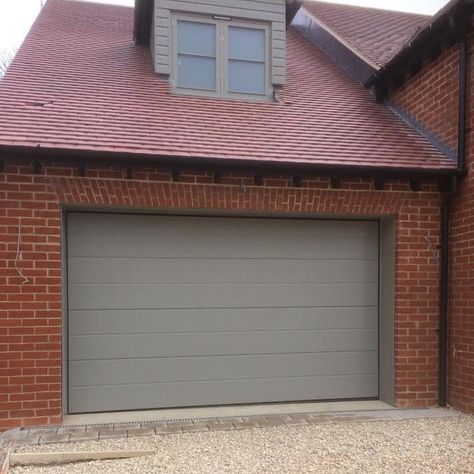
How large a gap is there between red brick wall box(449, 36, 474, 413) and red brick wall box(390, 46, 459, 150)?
24 centimetres

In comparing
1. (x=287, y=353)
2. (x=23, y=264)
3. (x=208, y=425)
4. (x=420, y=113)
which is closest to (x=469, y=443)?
(x=287, y=353)

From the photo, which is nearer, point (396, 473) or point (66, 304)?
point (396, 473)

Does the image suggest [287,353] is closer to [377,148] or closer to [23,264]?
[377,148]

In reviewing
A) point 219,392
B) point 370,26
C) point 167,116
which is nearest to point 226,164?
point 167,116

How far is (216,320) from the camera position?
18.3 ft

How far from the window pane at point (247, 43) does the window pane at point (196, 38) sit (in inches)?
10.7

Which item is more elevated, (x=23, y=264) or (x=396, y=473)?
(x=23, y=264)

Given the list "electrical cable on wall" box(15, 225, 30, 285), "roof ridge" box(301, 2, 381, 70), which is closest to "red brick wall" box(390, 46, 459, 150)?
"roof ridge" box(301, 2, 381, 70)

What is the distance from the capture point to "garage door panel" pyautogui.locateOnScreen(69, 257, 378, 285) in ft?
17.3

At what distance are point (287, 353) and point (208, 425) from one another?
1.32 m

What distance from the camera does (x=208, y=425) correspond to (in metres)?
4.92

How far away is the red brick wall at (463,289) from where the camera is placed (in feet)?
17.4

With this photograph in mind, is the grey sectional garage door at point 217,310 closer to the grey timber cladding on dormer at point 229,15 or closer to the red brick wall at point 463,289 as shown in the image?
the red brick wall at point 463,289

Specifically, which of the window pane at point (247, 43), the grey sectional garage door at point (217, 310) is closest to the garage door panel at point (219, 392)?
the grey sectional garage door at point (217, 310)
